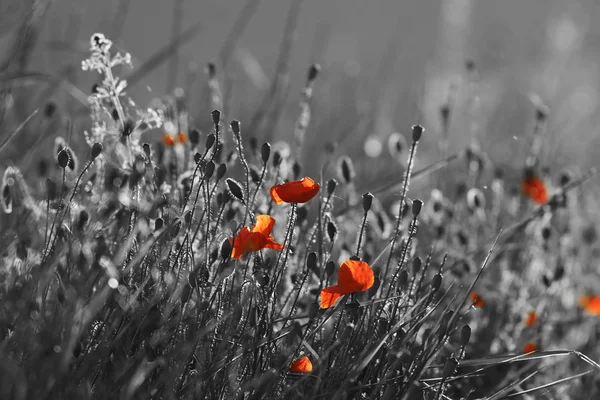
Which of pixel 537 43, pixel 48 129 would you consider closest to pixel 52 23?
pixel 48 129

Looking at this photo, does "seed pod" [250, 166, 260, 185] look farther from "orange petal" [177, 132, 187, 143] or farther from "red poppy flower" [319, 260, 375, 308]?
"red poppy flower" [319, 260, 375, 308]

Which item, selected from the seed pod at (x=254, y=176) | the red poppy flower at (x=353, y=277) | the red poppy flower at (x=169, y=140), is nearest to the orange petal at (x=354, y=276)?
the red poppy flower at (x=353, y=277)

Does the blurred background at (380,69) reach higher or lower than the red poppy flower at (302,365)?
higher

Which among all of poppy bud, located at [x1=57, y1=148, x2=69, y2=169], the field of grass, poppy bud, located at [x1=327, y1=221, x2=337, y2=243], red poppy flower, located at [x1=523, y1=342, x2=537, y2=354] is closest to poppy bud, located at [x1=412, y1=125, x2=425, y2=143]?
the field of grass

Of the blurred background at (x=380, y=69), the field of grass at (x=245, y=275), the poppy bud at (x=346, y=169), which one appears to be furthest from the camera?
the blurred background at (x=380, y=69)

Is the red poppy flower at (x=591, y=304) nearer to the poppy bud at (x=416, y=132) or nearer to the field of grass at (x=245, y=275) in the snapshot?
the field of grass at (x=245, y=275)

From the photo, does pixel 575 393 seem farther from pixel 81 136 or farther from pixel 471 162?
pixel 81 136
